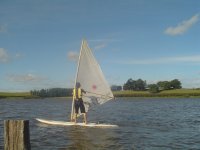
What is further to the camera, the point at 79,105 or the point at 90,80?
the point at 90,80

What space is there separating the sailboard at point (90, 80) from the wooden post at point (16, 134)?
67.8ft

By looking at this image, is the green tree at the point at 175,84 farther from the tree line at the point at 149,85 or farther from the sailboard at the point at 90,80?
the sailboard at the point at 90,80

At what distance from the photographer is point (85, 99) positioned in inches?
1232

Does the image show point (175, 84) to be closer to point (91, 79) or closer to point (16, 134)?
point (91, 79)

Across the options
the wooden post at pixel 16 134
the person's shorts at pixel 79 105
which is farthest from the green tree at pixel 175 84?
the wooden post at pixel 16 134

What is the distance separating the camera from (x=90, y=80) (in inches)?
1244

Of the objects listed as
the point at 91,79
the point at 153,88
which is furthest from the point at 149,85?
the point at 91,79

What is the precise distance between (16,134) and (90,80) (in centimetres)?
2168

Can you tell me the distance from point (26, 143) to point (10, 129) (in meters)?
0.59

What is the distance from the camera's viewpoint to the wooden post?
986 centimetres

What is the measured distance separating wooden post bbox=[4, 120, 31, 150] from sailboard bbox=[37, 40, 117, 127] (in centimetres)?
2068

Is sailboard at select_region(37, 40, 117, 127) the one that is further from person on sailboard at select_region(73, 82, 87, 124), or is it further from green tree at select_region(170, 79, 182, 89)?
green tree at select_region(170, 79, 182, 89)

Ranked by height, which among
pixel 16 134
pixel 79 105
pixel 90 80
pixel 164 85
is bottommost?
pixel 16 134

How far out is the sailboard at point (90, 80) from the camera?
103 ft
